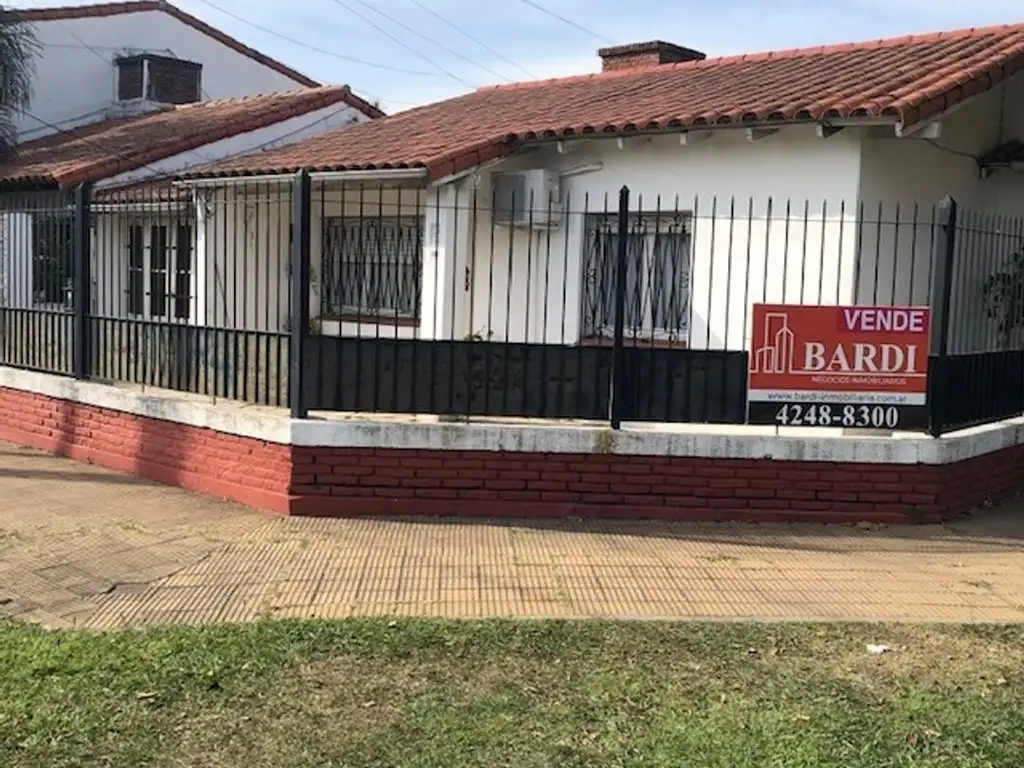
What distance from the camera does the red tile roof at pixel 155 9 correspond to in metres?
18.9

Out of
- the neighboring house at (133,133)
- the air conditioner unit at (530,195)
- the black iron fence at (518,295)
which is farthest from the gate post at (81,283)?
the air conditioner unit at (530,195)

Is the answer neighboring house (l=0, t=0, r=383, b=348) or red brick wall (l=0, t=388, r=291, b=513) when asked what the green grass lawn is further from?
neighboring house (l=0, t=0, r=383, b=348)

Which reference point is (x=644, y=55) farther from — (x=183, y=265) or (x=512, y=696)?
(x=512, y=696)

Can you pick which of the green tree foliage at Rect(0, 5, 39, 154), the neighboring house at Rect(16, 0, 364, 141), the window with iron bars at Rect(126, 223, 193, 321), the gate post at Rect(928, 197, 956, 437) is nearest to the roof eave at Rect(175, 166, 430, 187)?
the window with iron bars at Rect(126, 223, 193, 321)

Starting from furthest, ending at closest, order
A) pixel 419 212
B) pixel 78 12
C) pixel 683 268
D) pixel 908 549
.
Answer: pixel 78 12 < pixel 419 212 < pixel 683 268 < pixel 908 549

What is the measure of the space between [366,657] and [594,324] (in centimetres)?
567

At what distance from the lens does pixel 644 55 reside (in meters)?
14.9

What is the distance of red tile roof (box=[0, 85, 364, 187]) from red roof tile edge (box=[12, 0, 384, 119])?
827 mm

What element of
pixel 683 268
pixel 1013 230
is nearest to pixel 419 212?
pixel 683 268

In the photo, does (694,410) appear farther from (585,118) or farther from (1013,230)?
(1013,230)

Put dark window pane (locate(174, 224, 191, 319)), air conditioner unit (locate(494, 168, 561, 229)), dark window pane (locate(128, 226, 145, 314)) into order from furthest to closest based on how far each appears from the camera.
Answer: dark window pane (locate(128, 226, 145, 314)), dark window pane (locate(174, 224, 191, 319)), air conditioner unit (locate(494, 168, 561, 229))

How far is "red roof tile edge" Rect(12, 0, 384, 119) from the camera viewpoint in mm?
17969

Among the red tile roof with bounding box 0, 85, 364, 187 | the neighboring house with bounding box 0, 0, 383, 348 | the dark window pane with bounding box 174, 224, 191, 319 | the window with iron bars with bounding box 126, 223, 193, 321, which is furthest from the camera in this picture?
the red tile roof with bounding box 0, 85, 364, 187

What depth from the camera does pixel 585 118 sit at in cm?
1034
